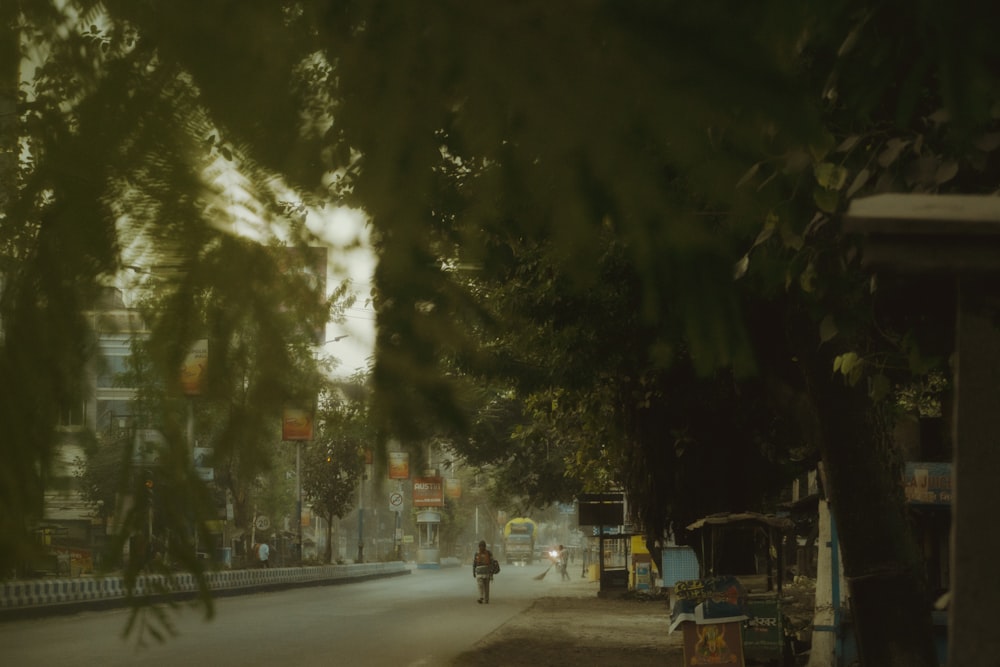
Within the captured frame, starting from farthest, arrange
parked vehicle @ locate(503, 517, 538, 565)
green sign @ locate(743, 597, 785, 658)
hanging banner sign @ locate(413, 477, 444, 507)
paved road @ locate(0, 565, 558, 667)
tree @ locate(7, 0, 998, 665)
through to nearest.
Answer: parked vehicle @ locate(503, 517, 538, 565) → paved road @ locate(0, 565, 558, 667) → green sign @ locate(743, 597, 785, 658) → hanging banner sign @ locate(413, 477, 444, 507) → tree @ locate(7, 0, 998, 665)

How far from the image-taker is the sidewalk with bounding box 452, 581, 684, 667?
14547mm

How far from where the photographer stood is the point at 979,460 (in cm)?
233

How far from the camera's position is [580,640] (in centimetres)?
1756

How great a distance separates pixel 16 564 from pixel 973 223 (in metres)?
1.79

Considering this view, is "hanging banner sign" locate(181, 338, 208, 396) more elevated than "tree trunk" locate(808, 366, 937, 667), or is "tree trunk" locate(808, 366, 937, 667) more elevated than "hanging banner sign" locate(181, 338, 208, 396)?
"hanging banner sign" locate(181, 338, 208, 396)

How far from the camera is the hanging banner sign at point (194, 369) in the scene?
1947mm

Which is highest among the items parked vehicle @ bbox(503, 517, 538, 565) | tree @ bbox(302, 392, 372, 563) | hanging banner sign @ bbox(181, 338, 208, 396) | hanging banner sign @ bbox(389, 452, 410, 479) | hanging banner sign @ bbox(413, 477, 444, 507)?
hanging banner sign @ bbox(181, 338, 208, 396)

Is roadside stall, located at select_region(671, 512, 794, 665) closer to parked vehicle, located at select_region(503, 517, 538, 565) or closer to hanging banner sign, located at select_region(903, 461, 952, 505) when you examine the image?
hanging banner sign, located at select_region(903, 461, 952, 505)

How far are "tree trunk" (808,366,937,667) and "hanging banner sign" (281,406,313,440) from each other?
5828 millimetres

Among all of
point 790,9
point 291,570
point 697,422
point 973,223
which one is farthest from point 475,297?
point 291,570

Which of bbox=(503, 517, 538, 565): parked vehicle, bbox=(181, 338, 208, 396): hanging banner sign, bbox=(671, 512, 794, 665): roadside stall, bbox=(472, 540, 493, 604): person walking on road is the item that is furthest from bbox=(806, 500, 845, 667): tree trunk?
bbox=(503, 517, 538, 565): parked vehicle

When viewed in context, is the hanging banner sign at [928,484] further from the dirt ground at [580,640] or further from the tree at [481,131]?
the tree at [481,131]

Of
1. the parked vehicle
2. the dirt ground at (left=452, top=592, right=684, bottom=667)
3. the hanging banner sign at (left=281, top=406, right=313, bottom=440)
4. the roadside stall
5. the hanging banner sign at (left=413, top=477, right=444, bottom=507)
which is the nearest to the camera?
the hanging banner sign at (left=413, top=477, right=444, bottom=507)

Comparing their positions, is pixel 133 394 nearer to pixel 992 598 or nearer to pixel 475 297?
pixel 475 297
